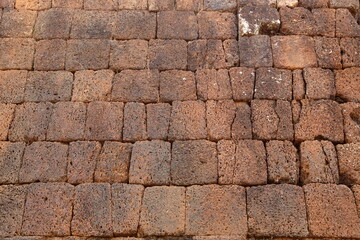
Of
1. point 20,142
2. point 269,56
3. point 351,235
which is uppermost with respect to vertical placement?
point 269,56

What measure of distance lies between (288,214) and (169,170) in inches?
60.8

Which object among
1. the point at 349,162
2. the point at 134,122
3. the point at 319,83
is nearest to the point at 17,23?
the point at 134,122

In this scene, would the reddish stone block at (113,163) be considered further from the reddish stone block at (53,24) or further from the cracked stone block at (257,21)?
the cracked stone block at (257,21)

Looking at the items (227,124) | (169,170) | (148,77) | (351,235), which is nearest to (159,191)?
(169,170)

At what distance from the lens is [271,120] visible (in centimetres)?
588

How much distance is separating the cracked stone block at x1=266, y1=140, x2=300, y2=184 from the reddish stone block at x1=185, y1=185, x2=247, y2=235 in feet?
1.60

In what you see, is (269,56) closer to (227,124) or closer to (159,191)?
(227,124)

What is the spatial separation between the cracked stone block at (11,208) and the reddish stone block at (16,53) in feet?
6.04

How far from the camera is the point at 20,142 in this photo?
5.82 metres

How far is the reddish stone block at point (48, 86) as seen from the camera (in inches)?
241

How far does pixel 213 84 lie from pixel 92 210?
2.36 metres

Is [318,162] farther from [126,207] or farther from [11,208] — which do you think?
[11,208]

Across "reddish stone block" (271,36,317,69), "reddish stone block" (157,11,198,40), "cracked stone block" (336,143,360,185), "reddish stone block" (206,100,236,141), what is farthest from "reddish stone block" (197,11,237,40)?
"cracked stone block" (336,143,360,185)

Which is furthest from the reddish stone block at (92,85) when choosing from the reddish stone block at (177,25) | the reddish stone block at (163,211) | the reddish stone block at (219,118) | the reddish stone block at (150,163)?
the reddish stone block at (163,211)
